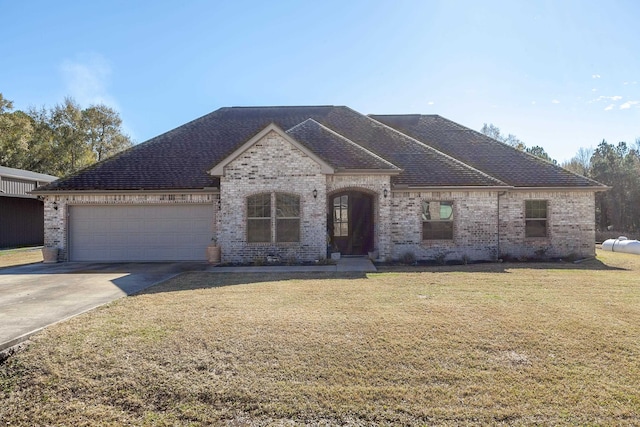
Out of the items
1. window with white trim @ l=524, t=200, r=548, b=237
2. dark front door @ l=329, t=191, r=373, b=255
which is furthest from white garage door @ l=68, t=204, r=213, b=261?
window with white trim @ l=524, t=200, r=548, b=237

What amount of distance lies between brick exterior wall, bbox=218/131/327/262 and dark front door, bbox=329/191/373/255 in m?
2.37

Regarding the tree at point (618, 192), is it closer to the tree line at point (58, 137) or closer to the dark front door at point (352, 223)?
the dark front door at point (352, 223)

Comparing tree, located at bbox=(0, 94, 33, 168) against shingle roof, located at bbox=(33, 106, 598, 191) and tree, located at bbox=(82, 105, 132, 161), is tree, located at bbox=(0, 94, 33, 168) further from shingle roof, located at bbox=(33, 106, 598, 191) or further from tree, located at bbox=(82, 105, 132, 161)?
shingle roof, located at bbox=(33, 106, 598, 191)

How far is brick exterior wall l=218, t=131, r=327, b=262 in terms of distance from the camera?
12953 millimetres

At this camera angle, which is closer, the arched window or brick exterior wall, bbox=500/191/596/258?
the arched window

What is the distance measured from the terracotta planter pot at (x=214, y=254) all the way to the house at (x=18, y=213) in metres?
14.8

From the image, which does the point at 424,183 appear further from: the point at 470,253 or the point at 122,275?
the point at 122,275

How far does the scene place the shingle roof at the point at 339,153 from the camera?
1414 centimetres

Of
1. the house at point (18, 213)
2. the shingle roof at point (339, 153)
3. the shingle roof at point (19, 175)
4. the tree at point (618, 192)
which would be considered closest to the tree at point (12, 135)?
the shingle roof at point (19, 175)

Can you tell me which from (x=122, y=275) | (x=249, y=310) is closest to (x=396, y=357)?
(x=249, y=310)

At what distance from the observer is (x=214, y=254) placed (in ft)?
44.0

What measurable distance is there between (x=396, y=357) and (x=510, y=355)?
145 cm

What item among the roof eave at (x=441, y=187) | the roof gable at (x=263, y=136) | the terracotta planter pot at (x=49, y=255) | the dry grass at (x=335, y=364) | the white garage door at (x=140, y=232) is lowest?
the dry grass at (x=335, y=364)

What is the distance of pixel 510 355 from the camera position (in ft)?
15.2
